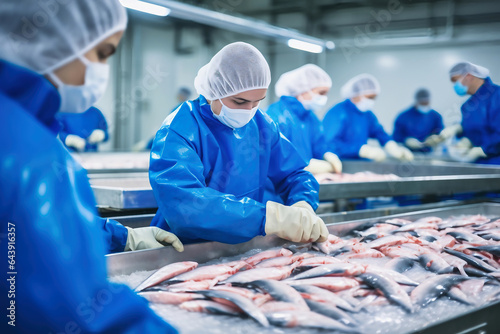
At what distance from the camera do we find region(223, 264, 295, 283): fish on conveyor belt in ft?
5.96

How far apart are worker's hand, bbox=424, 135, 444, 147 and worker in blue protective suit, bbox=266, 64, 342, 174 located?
3596 millimetres

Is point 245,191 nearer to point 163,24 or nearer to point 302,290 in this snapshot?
point 302,290

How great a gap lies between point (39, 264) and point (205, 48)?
32.4 feet

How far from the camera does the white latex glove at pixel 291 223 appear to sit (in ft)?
7.21

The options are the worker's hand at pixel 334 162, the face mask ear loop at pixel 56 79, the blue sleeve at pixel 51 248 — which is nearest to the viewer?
the blue sleeve at pixel 51 248

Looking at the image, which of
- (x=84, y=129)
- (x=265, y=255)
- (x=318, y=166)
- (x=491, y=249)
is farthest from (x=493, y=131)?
(x=84, y=129)

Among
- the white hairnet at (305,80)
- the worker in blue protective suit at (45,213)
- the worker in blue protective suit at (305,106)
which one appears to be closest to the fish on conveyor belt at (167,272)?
the worker in blue protective suit at (45,213)

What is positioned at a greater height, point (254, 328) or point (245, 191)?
point (245, 191)

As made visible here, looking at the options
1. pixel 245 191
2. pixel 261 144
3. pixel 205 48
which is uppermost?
pixel 205 48

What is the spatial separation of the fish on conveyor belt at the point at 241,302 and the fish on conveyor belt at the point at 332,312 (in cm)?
19

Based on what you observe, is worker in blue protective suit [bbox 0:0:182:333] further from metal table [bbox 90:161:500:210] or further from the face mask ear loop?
metal table [bbox 90:161:500:210]

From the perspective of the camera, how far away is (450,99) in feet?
30.6

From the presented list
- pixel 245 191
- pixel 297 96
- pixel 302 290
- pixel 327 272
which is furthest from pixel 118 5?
pixel 297 96

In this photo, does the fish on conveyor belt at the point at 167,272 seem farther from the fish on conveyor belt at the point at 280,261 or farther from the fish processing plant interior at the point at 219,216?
the fish on conveyor belt at the point at 280,261
